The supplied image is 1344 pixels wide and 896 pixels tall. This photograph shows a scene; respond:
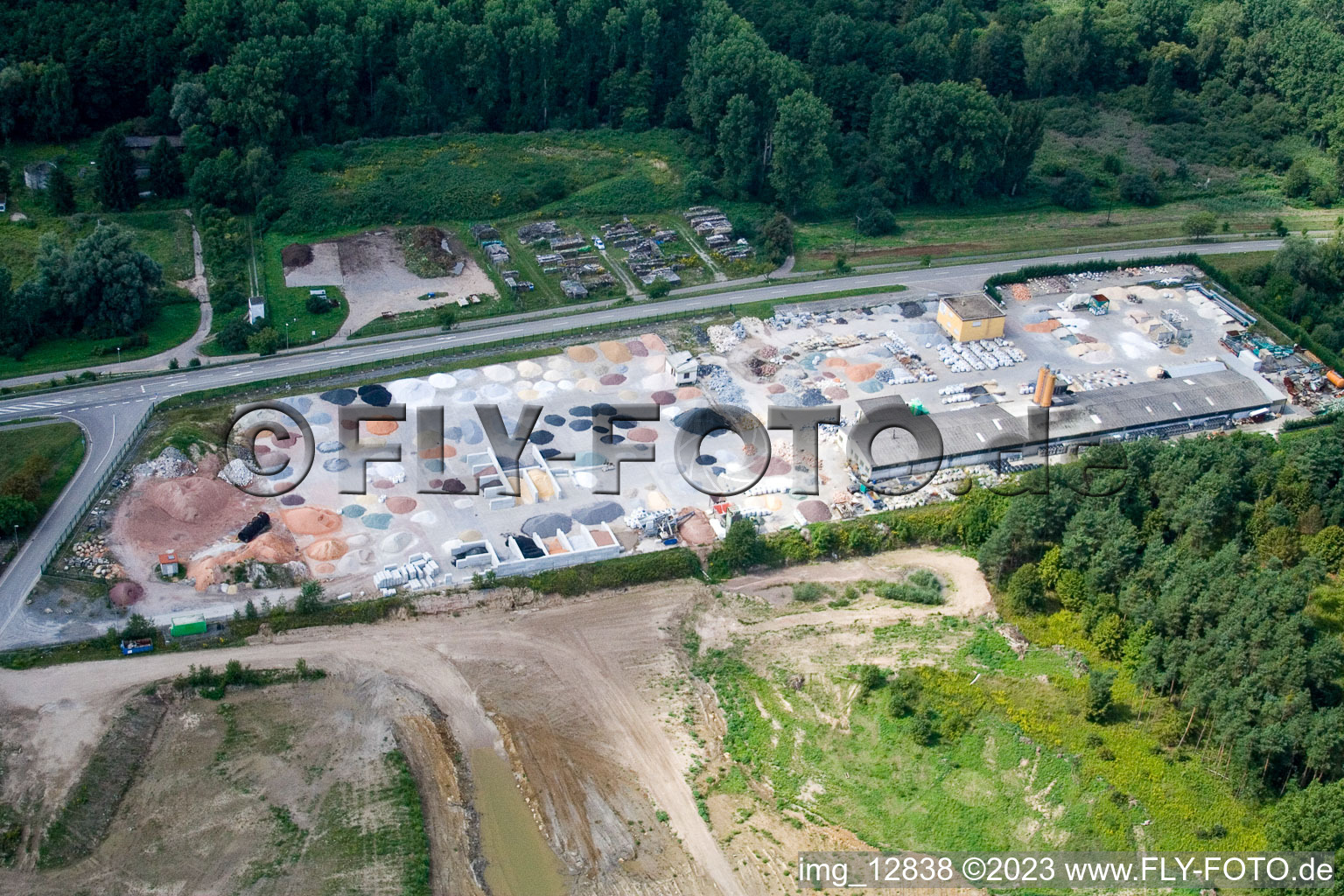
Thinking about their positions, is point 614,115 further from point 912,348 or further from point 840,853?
point 840,853

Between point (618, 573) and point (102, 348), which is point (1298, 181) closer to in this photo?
point (618, 573)

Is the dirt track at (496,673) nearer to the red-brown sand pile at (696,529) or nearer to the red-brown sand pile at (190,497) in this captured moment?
the red-brown sand pile at (696,529)

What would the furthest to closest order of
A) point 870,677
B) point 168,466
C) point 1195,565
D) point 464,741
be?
point 168,466 < point 1195,565 < point 870,677 < point 464,741

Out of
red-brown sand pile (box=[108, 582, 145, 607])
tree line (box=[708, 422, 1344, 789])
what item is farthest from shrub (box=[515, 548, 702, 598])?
red-brown sand pile (box=[108, 582, 145, 607])

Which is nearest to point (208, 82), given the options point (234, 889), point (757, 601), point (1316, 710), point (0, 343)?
point (0, 343)

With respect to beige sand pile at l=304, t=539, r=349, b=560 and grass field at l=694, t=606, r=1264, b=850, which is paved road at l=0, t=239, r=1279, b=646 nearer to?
beige sand pile at l=304, t=539, r=349, b=560

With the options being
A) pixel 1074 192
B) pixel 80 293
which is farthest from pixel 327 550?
pixel 1074 192

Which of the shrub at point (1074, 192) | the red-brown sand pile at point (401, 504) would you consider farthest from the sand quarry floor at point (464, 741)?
the shrub at point (1074, 192)
